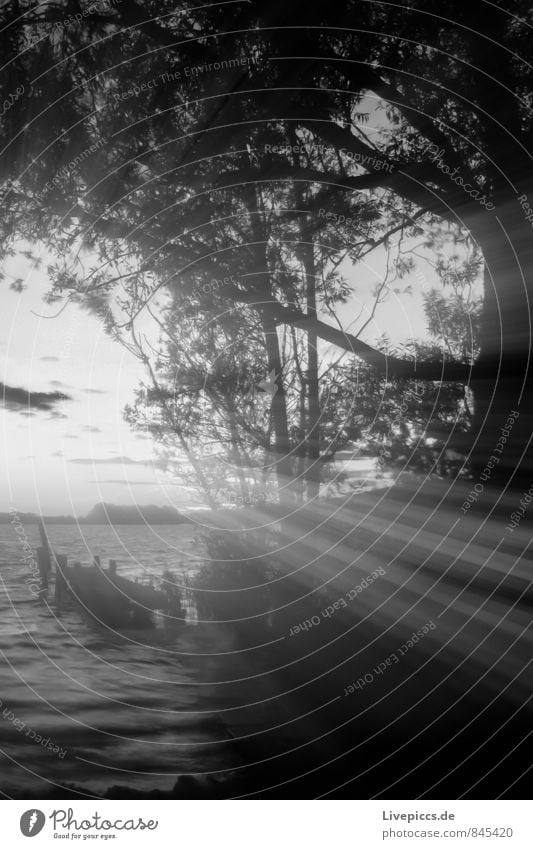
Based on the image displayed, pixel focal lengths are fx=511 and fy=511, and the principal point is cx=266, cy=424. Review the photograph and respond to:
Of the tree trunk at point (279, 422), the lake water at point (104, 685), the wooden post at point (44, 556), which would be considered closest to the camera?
the lake water at point (104, 685)

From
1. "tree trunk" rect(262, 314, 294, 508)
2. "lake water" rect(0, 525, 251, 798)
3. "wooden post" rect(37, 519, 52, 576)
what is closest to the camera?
"lake water" rect(0, 525, 251, 798)

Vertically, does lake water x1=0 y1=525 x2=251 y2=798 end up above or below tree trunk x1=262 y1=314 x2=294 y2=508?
below

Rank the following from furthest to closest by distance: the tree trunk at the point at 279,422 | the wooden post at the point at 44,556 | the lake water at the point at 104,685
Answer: the tree trunk at the point at 279,422
the wooden post at the point at 44,556
the lake water at the point at 104,685

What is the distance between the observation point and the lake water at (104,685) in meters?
2.34

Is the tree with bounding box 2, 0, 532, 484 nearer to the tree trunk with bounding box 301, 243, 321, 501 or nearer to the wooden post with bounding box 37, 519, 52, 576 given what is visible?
the tree trunk with bounding box 301, 243, 321, 501

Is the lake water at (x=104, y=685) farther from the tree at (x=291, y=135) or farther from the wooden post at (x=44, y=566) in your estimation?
the tree at (x=291, y=135)

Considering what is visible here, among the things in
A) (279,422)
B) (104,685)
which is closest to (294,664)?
(104,685)

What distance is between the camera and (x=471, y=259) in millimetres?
2758

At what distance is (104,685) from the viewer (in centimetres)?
246

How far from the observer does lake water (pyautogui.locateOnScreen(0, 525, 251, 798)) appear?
92.2 inches

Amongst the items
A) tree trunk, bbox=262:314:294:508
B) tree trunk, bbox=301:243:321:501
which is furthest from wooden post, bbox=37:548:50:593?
tree trunk, bbox=301:243:321:501

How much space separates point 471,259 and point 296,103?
1260mm

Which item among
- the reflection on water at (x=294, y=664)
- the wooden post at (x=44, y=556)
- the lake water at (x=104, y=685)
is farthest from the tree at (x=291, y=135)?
the wooden post at (x=44, y=556)

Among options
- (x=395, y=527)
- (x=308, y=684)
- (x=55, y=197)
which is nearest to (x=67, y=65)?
(x=55, y=197)
